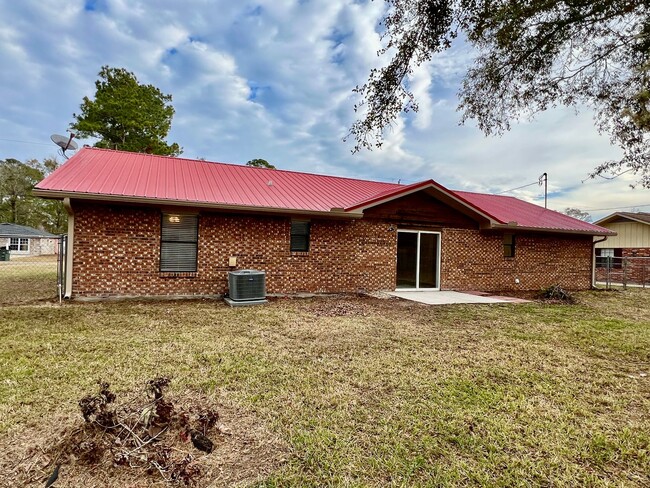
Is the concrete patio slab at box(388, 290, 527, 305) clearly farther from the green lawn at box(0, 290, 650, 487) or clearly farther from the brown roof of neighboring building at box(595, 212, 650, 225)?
the brown roof of neighboring building at box(595, 212, 650, 225)

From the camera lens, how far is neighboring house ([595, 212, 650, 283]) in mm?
18672

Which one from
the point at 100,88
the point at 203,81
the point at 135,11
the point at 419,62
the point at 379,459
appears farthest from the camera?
the point at 100,88

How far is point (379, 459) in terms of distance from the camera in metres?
2.31

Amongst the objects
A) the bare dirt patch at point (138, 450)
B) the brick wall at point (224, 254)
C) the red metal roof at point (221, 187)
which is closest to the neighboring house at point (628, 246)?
the red metal roof at point (221, 187)

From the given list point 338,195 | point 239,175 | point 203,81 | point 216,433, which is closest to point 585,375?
point 216,433

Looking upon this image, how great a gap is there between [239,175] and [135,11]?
4947 millimetres

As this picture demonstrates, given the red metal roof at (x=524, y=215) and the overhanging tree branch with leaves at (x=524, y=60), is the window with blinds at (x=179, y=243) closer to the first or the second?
the overhanging tree branch with leaves at (x=524, y=60)

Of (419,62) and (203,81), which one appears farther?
(203,81)

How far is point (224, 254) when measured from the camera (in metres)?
8.99

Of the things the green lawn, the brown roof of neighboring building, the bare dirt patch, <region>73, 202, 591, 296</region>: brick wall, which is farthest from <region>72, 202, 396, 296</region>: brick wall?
the brown roof of neighboring building

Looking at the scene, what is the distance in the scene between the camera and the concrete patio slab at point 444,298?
9273 mm

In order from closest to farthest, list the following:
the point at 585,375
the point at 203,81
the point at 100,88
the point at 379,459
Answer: the point at 379,459 → the point at 585,375 → the point at 203,81 → the point at 100,88

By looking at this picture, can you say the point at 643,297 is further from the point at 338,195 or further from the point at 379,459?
the point at 379,459

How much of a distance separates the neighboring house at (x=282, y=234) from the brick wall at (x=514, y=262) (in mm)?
38
